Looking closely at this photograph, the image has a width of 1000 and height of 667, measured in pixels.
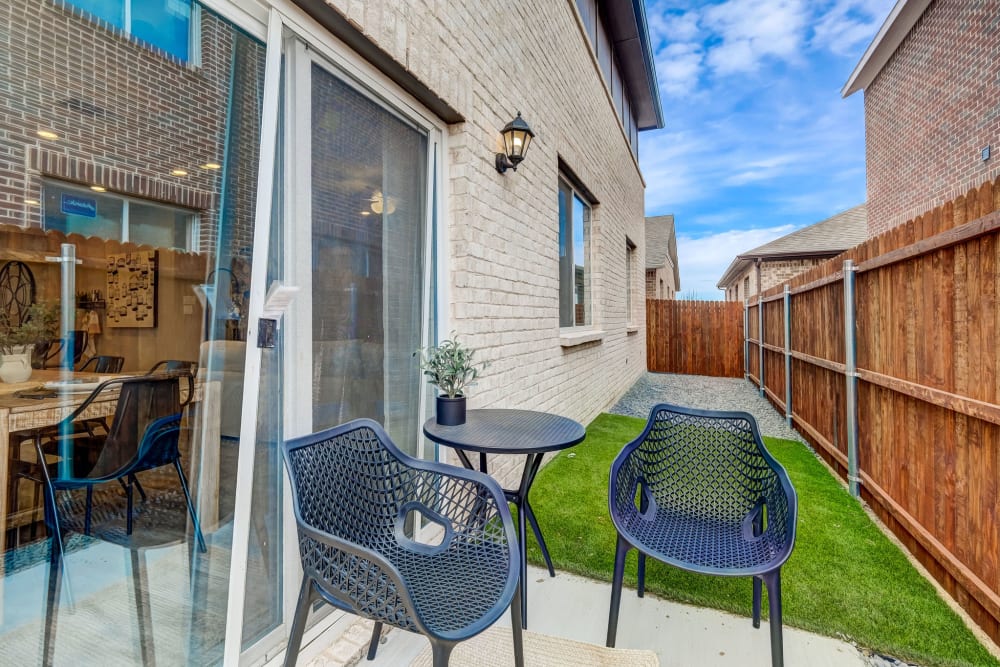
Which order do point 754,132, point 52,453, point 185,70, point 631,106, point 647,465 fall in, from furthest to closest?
1. point 754,132
2. point 631,106
3. point 647,465
4. point 185,70
5. point 52,453

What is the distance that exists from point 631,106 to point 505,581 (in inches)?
→ 411

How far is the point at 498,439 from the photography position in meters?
2.07

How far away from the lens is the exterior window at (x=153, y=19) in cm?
131

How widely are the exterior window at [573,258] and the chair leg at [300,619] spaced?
13.0ft

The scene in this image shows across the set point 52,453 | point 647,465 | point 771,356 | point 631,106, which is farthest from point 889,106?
point 52,453

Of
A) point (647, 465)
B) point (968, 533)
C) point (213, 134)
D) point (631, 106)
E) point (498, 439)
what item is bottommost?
point (968, 533)

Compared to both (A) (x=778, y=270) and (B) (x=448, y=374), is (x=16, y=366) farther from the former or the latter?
(A) (x=778, y=270)

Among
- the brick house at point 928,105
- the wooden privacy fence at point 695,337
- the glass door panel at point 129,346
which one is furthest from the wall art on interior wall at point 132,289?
the wooden privacy fence at point 695,337

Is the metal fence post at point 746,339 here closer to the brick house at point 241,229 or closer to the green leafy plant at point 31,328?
the brick house at point 241,229

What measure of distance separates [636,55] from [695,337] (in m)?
6.45

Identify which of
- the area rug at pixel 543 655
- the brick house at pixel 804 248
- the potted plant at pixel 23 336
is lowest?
the area rug at pixel 543 655

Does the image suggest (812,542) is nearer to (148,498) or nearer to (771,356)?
(148,498)

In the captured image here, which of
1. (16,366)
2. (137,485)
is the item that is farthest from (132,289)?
(137,485)

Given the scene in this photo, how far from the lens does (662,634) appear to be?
2023mm
